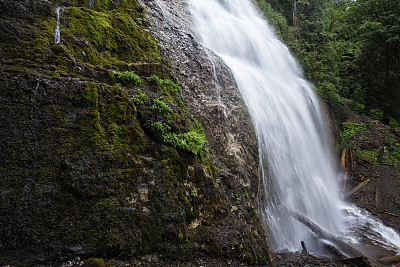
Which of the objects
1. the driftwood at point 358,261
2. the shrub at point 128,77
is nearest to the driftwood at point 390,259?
the driftwood at point 358,261

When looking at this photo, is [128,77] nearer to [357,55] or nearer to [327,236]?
[327,236]

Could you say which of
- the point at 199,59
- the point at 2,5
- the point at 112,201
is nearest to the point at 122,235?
the point at 112,201

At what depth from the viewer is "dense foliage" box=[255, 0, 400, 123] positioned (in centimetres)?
1384

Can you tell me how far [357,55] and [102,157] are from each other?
63.5ft

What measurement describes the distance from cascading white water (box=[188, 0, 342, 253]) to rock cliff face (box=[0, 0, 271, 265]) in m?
2.33

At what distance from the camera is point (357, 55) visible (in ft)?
52.7

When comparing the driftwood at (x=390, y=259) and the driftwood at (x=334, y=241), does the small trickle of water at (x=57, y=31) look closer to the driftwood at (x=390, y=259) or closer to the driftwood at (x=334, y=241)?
the driftwood at (x=334, y=241)

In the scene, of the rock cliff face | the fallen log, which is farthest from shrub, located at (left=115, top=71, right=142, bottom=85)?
the fallen log

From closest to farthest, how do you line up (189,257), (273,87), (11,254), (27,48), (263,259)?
(11,254) → (27,48) → (189,257) → (263,259) → (273,87)

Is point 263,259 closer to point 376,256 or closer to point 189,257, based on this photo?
point 189,257

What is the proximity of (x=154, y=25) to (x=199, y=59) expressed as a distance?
1.59m

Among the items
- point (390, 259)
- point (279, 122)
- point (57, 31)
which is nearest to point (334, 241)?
point (390, 259)

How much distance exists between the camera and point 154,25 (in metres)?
6.28

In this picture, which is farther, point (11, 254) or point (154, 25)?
point (154, 25)
